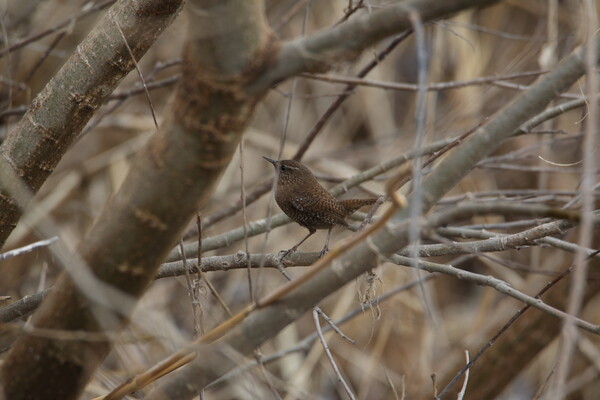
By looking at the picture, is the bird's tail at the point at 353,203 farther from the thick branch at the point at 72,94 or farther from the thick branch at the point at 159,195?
the thick branch at the point at 159,195

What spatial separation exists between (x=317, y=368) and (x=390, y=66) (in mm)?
2632

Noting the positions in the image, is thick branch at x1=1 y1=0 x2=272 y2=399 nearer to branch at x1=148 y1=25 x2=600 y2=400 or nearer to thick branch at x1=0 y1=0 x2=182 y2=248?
branch at x1=148 y1=25 x2=600 y2=400

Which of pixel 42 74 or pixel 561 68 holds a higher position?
pixel 42 74

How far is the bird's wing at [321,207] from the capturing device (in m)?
3.25

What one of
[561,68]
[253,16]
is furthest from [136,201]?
[561,68]

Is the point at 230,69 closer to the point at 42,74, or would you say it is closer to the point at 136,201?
the point at 136,201

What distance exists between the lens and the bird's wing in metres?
3.25

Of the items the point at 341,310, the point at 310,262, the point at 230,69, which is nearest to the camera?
the point at 230,69

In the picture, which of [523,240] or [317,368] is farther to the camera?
[317,368]

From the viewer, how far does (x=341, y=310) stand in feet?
16.0

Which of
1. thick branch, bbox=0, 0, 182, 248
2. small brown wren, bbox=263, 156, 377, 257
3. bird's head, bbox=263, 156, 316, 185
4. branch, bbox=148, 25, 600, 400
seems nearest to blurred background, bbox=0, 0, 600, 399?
bird's head, bbox=263, 156, 316, 185

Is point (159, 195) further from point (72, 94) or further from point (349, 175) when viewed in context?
point (349, 175)

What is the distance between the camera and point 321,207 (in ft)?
10.7

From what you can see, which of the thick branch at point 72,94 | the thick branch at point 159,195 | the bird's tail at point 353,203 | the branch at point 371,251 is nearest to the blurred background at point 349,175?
the bird's tail at point 353,203
